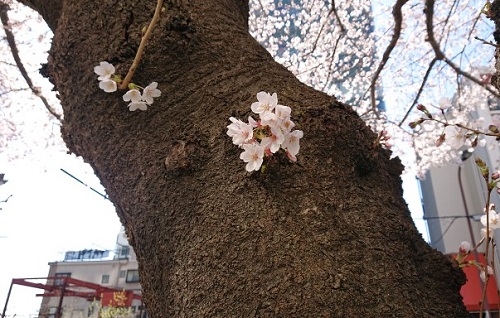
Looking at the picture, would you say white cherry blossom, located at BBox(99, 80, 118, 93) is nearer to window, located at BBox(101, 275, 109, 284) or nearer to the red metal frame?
the red metal frame

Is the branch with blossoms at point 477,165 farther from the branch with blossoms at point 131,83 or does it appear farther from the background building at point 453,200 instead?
the background building at point 453,200

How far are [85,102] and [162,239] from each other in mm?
353

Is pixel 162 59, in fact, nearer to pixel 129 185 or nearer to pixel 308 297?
pixel 129 185

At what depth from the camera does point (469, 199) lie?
920cm

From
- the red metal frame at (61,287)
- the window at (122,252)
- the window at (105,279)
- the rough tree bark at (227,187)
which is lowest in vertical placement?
the rough tree bark at (227,187)

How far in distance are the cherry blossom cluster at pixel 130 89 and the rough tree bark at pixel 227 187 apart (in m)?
0.02

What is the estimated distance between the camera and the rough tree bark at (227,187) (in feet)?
1.73

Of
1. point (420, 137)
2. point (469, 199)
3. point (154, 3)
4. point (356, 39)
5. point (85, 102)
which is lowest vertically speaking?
point (85, 102)

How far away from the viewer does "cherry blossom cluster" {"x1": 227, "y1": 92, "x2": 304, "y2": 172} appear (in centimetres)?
57

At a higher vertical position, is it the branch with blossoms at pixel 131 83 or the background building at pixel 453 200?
the background building at pixel 453 200

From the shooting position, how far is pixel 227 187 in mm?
615

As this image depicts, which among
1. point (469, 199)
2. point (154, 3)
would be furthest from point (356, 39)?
point (154, 3)

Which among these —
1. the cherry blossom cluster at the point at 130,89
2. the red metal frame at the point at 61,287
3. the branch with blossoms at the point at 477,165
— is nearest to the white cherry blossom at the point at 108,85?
the cherry blossom cluster at the point at 130,89

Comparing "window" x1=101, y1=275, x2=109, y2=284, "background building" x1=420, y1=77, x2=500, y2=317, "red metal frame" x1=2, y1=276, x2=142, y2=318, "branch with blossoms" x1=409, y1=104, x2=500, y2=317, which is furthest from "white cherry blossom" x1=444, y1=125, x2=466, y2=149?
"window" x1=101, y1=275, x2=109, y2=284
